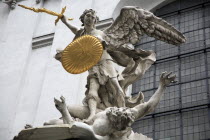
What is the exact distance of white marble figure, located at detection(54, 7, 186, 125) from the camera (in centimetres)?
849

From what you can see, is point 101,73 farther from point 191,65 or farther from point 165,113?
point 191,65

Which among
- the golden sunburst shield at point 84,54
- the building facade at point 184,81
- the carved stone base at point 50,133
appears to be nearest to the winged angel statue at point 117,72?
the golden sunburst shield at point 84,54

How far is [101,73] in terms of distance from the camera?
341 inches

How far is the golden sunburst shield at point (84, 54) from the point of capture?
27.4 feet

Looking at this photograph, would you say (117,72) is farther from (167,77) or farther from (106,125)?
(106,125)

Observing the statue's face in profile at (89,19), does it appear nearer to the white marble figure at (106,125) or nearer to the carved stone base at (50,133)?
the white marble figure at (106,125)

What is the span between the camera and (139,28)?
9.06 meters

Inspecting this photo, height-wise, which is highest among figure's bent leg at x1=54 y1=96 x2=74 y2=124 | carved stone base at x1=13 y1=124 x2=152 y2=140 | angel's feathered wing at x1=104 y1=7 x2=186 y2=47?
angel's feathered wing at x1=104 y1=7 x2=186 y2=47

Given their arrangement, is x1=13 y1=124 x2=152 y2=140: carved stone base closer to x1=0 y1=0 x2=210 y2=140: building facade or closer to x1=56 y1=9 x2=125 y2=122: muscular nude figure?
x1=56 y1=9 x2=125 y2=122: muscular nude figure

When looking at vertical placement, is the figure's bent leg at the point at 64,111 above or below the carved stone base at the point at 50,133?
above

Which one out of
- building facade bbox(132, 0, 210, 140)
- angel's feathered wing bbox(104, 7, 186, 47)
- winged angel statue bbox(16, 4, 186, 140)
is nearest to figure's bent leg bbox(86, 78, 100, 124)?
winged angel statue bbox(16, 4, 186, 140)

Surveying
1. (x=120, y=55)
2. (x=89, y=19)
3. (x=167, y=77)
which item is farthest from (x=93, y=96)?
(x=89, y=19)

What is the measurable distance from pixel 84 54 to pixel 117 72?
70 centimetres

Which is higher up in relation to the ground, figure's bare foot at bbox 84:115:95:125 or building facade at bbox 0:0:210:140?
building facade at bbox 0:0:210:140
